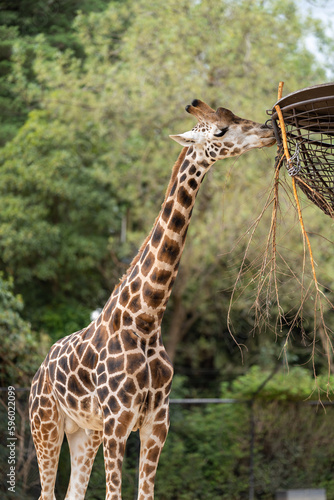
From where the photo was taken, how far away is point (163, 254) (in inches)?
Result: 113

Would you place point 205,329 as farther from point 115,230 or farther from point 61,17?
point 61,17

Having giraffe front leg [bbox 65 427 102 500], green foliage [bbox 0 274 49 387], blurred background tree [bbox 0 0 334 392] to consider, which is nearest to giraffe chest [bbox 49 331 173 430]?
giraffe front leg [bbox 65 427 102 500]

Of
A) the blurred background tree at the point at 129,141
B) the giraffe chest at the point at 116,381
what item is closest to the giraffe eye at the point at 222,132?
the giraffe chest at the point at 116,381

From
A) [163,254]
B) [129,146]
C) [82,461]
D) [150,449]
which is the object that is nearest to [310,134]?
[163,254]

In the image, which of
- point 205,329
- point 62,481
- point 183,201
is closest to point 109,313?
point 183,201

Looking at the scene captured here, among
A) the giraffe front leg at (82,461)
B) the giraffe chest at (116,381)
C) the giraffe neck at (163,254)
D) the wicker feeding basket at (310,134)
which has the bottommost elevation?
the giraffe front leg at (82,461)

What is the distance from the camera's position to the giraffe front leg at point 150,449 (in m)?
2.85

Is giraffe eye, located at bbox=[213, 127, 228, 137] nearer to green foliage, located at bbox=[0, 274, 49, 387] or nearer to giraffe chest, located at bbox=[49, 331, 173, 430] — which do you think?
giraffe chest, located at bbox=[49, 331, 173, 430]

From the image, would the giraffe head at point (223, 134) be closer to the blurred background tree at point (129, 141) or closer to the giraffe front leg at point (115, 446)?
the giraffe front leg at point (115, 446)

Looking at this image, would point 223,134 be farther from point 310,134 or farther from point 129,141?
point 129,141

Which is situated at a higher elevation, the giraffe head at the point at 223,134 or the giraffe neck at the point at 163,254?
the giraffe head at the point at 223,134

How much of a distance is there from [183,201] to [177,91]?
21.9 feet

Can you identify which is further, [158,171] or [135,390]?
[158,171]

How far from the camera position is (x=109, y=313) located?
3.04m
